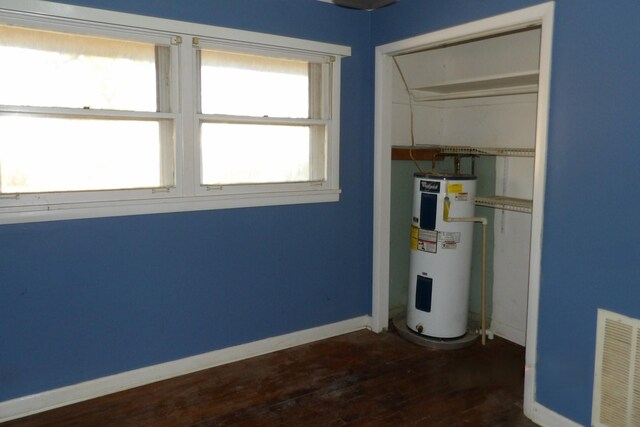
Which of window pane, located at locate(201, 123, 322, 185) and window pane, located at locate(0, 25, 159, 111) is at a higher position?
window pane, located at locate(0, 25, 159, 111)

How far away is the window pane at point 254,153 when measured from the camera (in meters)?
3.07

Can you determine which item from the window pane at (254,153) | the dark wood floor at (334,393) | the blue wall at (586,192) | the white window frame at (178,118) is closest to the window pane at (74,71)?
the white window frame at (178,118)

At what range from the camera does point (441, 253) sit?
133 inches

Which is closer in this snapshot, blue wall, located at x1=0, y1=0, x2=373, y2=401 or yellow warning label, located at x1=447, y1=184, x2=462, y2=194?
blue wall, located at x1=0, y1=0, x2=373, y2=401

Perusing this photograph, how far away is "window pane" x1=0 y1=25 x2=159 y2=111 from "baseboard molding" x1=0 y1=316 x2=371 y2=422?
1560 millimetres

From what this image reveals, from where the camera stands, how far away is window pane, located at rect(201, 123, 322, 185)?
3.07 m

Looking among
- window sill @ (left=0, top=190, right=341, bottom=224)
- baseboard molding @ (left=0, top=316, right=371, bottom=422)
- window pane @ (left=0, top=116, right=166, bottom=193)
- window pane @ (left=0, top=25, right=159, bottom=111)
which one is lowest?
baseboard molding @ (left=0, top=316, right=371, bottom=422)

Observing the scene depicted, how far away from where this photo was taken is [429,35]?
Answer: 10.2ft

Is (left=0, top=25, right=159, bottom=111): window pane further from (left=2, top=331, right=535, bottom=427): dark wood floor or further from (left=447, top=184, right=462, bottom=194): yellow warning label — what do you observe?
(left=447, top=184, right=462, bottom=194): yellow warning label

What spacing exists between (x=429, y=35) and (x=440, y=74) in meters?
0.94

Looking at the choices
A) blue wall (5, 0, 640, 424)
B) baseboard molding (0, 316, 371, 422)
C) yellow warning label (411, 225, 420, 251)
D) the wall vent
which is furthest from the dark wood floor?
yellow warning label (411, 225, 420, 251)

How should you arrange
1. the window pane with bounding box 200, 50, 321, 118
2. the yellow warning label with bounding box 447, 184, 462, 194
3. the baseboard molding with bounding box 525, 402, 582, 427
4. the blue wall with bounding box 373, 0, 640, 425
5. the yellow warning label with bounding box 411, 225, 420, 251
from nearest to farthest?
the blue wall with bounding box 373, 0, 640, 425 < the baseboard molding with bounding box 525, 402, 582, 427 < the window pane with bounding box 200, 50, 321, 118 < the yellow warning label with bounding box 447, 184, 462, 194 < the yellow warning label with bounding box 411, 225, 420, 251

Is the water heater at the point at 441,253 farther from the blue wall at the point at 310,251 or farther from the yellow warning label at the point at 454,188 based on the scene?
the blue wall at the point at 310,251

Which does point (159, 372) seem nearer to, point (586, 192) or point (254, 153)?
point (254, 153)
